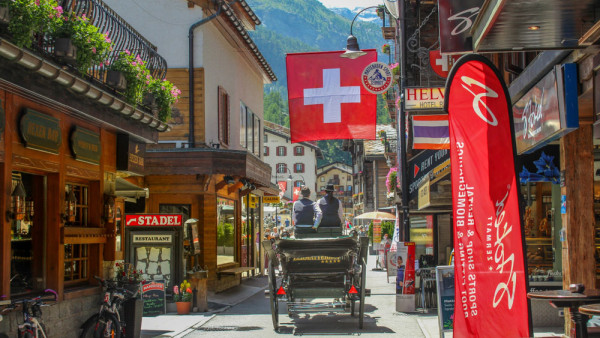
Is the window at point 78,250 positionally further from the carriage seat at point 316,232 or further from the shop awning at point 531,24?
the shop awning at point 531,24

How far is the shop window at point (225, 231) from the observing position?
2220 centimetres

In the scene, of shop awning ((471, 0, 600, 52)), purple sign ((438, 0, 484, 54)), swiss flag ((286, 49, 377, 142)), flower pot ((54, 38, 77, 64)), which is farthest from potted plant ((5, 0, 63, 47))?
swiss flag ((286, 49, 377, 142))

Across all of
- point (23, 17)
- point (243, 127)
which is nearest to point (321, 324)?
point (23, 17)

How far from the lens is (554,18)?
7656 mm

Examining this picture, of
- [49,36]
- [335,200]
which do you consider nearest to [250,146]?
[335,200]

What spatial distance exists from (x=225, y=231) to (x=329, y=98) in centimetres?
894

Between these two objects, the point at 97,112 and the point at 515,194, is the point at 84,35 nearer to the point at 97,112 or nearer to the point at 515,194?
the point at 97,112

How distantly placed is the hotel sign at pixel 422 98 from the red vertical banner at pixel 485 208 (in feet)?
20.0

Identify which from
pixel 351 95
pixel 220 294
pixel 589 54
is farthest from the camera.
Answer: pixel 220 294

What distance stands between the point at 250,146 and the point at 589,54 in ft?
66.2

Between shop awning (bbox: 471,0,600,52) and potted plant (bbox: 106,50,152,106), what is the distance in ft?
18.3

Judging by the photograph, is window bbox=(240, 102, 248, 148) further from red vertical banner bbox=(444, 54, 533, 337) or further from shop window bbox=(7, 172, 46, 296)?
red vertical banner bbox=(444, 54, 533, 337)

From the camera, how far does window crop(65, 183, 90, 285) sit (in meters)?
11.3

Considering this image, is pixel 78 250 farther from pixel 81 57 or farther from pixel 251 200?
pixel 251 200
